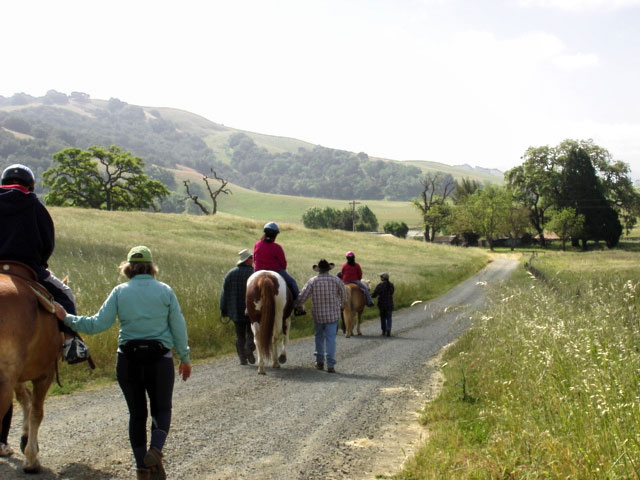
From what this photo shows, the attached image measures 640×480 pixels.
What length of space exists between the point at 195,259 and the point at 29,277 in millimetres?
28572

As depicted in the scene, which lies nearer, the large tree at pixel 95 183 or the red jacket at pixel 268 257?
the red jacket at pixel 268 257

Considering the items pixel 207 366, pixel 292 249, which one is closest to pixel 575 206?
pixel 292 249

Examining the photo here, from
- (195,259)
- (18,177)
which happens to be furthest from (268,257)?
(195,259)

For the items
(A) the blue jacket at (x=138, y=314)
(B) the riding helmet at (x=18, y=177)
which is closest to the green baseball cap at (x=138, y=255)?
(A) the blue jacket at (x=138, y=314)

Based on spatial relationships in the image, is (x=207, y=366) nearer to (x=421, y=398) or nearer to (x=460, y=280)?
(x=421, y=398)

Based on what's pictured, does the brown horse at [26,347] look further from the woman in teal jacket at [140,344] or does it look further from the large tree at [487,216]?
the large tree at [487,216]

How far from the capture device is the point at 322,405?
30.3ft

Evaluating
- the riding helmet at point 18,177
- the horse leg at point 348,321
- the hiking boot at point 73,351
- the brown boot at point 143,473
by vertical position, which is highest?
the riding helmet at point 18,177

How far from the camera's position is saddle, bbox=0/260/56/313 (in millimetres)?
5930

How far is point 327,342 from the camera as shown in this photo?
12547 millimetres

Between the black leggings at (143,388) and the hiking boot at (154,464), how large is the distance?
32cm

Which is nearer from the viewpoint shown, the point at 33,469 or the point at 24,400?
the point at 33,469

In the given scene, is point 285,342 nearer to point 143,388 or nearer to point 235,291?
point 235,291

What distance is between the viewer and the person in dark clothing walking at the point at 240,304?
42.8ft
